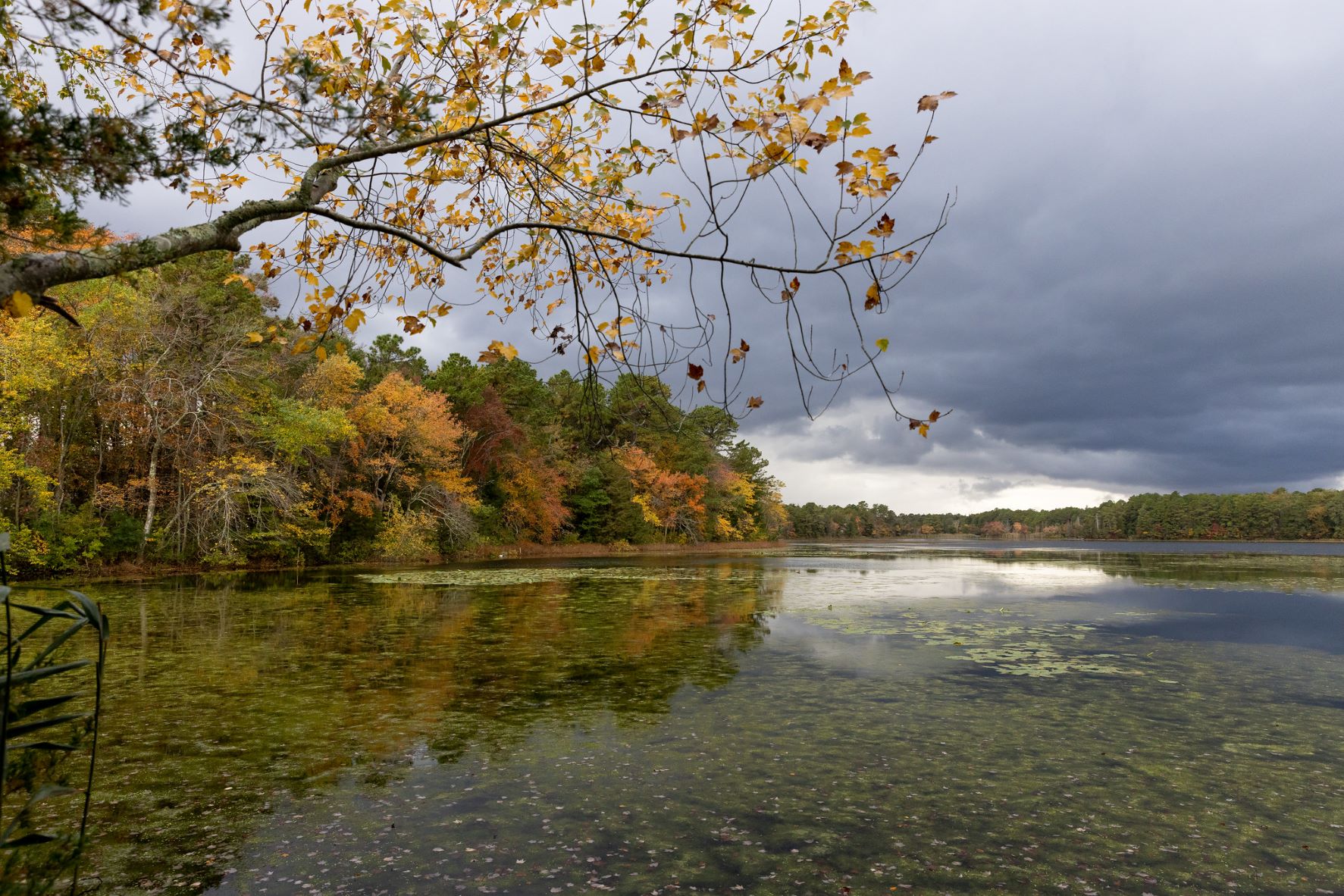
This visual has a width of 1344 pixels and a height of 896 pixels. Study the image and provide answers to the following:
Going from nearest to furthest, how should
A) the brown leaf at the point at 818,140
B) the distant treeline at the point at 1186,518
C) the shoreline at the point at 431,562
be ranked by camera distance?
1. the brown leaf at the point at 818,140
2. the shoreline at the point at 431,562
3. the distant treeline at the point at 1186,518

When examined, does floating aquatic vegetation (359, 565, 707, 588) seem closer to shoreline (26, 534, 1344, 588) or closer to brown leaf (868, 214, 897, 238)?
shoreline (26, 534, 1344, 588)

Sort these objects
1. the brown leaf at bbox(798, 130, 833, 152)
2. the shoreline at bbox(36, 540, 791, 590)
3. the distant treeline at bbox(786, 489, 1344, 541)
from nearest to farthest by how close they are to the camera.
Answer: the brown leaf at bbox(798, 130, 833, 152), the shoreline at bbox(36, 540, 791, 590), the distant treeline at bbox(786, 489, 1344, 541)

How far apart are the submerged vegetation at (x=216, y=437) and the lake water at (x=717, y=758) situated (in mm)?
4718

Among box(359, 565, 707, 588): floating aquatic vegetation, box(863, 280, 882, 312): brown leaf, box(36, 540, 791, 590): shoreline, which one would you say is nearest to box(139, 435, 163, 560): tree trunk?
box(36, 540, 791, 590): shoreline

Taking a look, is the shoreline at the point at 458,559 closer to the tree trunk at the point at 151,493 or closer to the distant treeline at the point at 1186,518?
the tree trunk at the point at 151,493

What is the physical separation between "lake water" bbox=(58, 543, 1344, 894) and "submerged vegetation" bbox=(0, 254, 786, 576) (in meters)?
4.72

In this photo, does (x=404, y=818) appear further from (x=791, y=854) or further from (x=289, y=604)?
(x=289, y=604)

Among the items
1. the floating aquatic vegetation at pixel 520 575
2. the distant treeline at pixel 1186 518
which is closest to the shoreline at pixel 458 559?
the floating aquatic vegetation at pixel 520 575

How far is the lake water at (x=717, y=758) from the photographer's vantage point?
12.0 feet

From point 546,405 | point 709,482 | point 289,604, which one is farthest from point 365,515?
point 709,482

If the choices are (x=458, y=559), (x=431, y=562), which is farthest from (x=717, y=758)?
(x=458, y=559)

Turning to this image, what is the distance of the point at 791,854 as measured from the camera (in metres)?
3.79

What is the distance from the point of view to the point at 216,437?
2189cm

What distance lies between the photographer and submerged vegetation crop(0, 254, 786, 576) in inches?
734
